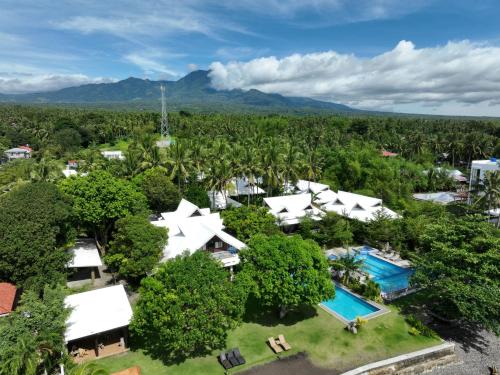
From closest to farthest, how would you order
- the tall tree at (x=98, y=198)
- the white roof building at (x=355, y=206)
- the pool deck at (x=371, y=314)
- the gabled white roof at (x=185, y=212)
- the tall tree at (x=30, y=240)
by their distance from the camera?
the tall tree at (x=30, y=240) < the pool deck at (x=371, y=314) < the tall tree at (x=98, y=198) < the gabled white roof at (x=185, y=212) < the white roof building at (x=355, y=206)

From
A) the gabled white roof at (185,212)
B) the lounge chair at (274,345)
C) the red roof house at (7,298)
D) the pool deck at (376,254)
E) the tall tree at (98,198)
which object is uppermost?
the tall tree at (98,198)

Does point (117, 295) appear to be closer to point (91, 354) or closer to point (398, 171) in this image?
point (91, 354)

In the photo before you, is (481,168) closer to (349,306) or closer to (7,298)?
(349,306)

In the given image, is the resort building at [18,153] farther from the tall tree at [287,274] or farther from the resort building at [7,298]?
the tall tree at [287,274]

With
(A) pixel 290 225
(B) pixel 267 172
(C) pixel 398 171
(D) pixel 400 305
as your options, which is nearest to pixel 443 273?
(D) pixel 400 305

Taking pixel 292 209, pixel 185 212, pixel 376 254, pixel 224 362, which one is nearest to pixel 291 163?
pixel 292 209

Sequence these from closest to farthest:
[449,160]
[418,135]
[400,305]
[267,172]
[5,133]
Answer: [400,305]
[267,172]
[418,135]
[449,160]
[5,133]

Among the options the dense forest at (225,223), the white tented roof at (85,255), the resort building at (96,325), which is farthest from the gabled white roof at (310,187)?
the resort building at (96,325)

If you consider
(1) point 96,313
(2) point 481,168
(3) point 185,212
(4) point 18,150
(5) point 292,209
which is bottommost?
(1) point 96,313
